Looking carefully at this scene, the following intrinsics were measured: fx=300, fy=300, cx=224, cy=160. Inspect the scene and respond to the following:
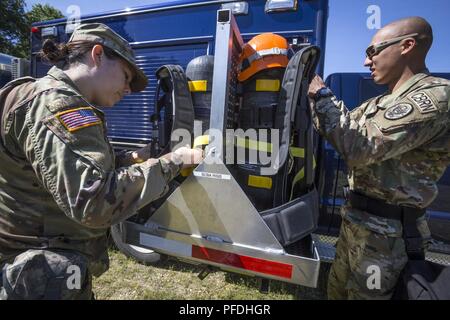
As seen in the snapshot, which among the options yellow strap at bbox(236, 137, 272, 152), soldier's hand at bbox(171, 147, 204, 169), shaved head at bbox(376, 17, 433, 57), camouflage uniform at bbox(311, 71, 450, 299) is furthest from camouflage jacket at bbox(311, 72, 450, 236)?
soldier's hand at bbox(171, 147, 204, 169)

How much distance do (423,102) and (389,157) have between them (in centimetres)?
29

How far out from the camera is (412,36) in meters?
1.50

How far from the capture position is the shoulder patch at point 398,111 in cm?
138

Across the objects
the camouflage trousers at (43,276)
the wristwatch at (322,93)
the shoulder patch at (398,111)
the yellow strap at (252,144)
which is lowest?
the camouflage trousers at (43,276)

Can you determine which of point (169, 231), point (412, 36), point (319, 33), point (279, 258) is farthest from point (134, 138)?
point (412, 36)

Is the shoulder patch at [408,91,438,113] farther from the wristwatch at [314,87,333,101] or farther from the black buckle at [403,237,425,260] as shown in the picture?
the black buckle at [403,237,425,260]

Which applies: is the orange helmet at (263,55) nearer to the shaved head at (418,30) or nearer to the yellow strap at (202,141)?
the yellow strap at (202,141)

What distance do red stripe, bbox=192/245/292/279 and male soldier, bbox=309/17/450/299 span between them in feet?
1.52

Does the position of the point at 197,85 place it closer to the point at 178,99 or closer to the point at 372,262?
the point at 178,99

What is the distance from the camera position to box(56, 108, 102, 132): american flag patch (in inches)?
38.9

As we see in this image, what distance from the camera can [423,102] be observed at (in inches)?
54.4

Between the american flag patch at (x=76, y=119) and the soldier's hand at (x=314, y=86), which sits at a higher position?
the soldier's hand at (x=314, y=86)

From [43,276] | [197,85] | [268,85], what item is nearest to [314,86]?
[268,85]

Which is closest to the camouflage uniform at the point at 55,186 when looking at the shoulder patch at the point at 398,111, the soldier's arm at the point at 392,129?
the soldier's arm at the point at 392,129
